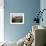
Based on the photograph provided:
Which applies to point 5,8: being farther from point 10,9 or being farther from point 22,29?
point 22,29

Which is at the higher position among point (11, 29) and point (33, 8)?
point (33, 8)

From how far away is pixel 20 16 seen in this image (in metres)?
5.12

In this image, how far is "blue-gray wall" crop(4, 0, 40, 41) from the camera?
16.6 feet

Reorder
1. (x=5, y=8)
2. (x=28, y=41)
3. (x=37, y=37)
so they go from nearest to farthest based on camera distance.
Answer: (x=37, y=37) < (x=28, y=41) < (x=5, y=8)

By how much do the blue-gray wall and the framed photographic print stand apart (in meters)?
0.12

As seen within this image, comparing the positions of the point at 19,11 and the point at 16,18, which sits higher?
the point at 19,11

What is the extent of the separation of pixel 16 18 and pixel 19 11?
1.02 ft

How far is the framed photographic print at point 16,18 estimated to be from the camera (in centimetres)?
509

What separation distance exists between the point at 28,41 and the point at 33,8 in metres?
2.25

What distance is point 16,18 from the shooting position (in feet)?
16.9

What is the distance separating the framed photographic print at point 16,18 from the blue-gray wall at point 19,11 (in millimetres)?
119

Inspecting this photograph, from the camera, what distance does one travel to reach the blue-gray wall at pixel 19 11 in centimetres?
505

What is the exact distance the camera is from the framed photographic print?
201 inches

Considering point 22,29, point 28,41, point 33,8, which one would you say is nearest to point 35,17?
point 33,8
